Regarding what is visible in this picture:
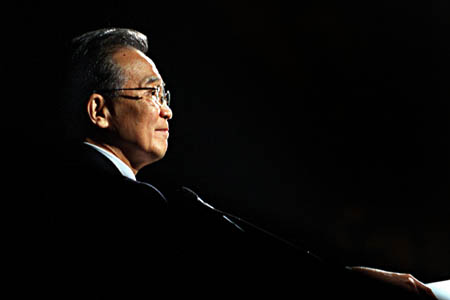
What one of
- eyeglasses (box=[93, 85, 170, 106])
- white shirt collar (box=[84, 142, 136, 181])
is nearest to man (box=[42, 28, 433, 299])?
white shirt collar (box=[84, 142, 136, 181])

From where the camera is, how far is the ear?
3.56ft

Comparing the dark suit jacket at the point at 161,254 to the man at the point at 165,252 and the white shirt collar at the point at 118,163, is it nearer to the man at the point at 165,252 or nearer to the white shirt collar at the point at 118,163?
the man at the point at 165,252

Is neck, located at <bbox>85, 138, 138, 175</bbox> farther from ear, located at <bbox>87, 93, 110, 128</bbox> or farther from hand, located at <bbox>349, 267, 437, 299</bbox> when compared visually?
hand, located at <bbox>349, 267, 437, 299</bbox>

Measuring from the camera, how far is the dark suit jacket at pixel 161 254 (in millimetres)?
735

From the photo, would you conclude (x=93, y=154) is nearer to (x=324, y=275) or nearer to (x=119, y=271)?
(x=119, y=271)

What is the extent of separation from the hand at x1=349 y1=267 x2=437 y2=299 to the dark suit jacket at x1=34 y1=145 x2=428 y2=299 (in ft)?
0.09

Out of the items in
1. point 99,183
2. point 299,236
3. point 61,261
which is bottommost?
point 299,236

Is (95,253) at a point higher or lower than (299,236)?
higher

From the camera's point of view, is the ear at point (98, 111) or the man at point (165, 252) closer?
the man at point (165, 252)

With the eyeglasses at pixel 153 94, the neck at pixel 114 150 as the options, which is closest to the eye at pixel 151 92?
the eyeglasses at pixel 153 94

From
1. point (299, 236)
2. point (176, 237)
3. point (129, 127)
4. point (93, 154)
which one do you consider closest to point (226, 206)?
point (299, 236)

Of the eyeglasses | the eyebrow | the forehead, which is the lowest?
the eyeglasses

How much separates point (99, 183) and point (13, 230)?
6.4 inches

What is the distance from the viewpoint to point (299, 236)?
1.75m
